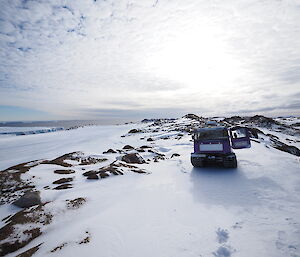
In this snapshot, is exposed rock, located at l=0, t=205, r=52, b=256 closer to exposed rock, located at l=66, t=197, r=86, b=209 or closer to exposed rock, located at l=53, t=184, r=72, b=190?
exposed rock, located at l=66, t=197, r=86, b=209

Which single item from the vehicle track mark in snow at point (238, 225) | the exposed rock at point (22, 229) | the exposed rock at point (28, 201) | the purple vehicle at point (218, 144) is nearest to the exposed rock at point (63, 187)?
the exposed rock at point (28, 201)

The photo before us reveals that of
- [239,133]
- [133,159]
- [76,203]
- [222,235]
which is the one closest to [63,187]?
→ [76,203]

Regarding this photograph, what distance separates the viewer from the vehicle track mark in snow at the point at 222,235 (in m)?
3.45

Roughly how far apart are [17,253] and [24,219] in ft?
3.81

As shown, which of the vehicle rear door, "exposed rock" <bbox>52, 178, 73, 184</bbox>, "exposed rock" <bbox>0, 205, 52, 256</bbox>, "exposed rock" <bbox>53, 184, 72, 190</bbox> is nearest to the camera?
"exposed rock" <bbox>0, 205, 52, 256</bbox>

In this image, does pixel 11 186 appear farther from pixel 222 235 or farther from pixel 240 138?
pixel 240 138

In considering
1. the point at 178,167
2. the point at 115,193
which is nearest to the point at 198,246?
the point at 115,193

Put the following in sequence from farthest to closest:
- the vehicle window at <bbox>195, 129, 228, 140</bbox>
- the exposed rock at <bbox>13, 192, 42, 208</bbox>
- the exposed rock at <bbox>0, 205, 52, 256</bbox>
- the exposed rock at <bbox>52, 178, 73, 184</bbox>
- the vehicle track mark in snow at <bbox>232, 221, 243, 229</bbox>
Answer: the vehicle window at <bbox>195, 129, 228, 140</bbox> → the exposed rock at <bbox>52, 178, 73, 184</bbox> → the exposed rock at <bbox>13, 192, 42, 208</bbox> → the vehicle track mark in snow at <bbox>232, 221, 243, 229</bbox> → the exposed rock at <bbox>0, 205, 52, 256</bbox>

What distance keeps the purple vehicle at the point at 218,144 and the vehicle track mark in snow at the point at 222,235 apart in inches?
207

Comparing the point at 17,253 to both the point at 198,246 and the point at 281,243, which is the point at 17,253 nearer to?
the point at 198,246

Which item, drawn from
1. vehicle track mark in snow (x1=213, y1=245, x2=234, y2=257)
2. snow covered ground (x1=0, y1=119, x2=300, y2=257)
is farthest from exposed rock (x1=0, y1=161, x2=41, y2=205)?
vehicle track mark in snow (x1=213, y1=245, x2=234, y2=257)

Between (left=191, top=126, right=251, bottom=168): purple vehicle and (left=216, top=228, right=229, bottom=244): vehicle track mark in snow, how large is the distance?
207 inches

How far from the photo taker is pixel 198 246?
3293 mm

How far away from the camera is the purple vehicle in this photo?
27.9 feet
